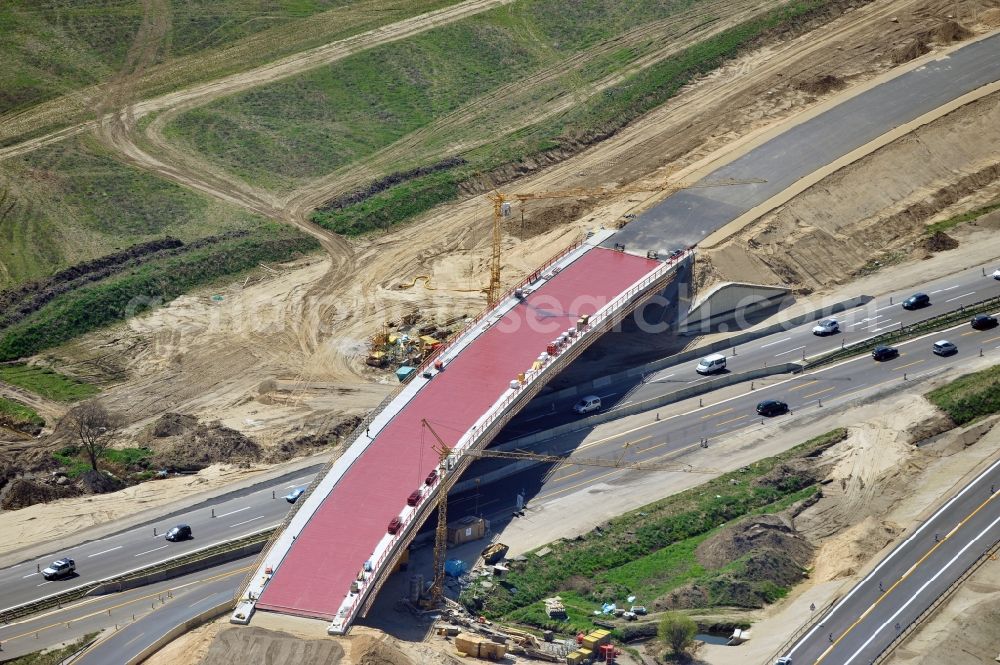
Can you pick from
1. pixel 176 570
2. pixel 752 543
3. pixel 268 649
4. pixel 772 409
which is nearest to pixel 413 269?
pixel 772 409

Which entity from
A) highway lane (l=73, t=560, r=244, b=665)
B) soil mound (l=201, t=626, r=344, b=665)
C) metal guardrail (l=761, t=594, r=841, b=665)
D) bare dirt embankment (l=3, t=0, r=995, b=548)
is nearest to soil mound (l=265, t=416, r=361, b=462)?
bare dirt embankment (l=3, t=0, r=995, b=548)

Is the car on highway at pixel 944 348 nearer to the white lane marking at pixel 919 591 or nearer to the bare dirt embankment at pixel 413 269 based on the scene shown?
the bare dirt embankment at pixel 413 269

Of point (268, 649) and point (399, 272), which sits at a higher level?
point (399, 272)

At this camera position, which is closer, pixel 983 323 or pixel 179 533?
pixel 179 533

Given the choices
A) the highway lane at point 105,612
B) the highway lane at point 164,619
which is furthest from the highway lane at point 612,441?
the highway lane at point 164,619

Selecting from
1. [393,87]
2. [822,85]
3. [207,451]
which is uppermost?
[393,87]

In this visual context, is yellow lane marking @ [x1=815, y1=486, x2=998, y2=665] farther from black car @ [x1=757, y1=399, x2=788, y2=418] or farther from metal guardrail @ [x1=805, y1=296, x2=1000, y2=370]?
metal guardrail @ [x1=805, y1=296, x2=1000, y2=370]

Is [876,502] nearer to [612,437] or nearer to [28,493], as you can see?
[612,437]
